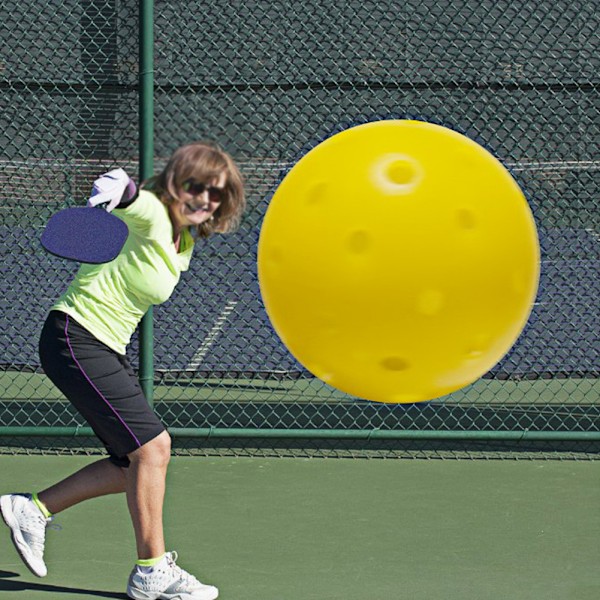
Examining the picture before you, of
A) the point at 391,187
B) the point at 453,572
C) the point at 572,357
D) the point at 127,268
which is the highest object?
the point at 572,357

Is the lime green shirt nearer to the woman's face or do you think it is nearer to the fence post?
the woman's face

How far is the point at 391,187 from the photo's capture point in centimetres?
338

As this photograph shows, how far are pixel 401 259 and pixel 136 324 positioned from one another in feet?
4.29

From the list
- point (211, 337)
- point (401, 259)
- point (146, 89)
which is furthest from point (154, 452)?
point (211, 337)

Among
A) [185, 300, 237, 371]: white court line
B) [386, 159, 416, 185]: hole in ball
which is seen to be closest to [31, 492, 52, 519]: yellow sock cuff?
[386, 159, 416, 185]: hole in ball

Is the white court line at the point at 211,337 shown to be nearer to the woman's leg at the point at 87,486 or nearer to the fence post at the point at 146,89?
the fence post at the point at 146,89

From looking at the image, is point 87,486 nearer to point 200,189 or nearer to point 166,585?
point 166,585

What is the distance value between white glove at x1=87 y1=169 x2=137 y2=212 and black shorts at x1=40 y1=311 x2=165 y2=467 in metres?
0.60

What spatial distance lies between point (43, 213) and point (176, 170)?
1507 centimetres

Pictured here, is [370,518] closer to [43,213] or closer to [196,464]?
[196,464]

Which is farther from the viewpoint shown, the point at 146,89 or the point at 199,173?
the point at 146,89

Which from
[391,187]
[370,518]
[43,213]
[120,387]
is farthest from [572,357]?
[43,213]

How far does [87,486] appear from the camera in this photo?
456cm

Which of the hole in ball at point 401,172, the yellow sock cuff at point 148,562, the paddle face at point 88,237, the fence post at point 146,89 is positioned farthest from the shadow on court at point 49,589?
the fence post at point 146,89
